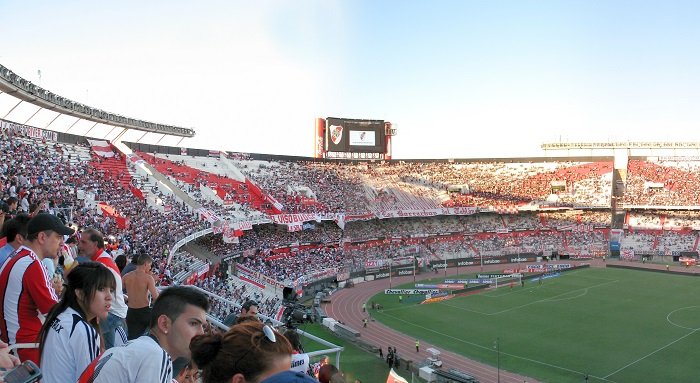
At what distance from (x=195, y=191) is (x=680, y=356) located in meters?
35.7

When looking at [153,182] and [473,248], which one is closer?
[153,182]

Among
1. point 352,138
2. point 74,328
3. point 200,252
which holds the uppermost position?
point 352,138

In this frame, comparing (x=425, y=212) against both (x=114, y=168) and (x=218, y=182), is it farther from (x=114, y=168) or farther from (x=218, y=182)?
(x=114, y=168)

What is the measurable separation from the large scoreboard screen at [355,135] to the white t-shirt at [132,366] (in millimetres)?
60909

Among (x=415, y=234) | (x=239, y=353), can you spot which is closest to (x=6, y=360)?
(x=239, y=353)

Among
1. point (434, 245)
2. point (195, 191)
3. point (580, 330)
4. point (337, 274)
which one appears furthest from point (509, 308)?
point (195, 191)

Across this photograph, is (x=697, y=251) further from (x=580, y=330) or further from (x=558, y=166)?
(x=580, y=330)

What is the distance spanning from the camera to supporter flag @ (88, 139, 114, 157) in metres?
39.2

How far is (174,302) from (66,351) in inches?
34.7

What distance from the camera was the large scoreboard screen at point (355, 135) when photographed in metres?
63.3

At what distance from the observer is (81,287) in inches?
141

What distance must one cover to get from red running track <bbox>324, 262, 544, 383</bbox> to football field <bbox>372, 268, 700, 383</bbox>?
→ 776mm

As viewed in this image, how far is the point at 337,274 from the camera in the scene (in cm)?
4306

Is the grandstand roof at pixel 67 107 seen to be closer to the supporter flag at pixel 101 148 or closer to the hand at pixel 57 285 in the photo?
the supporter flag at pixel 101 148
